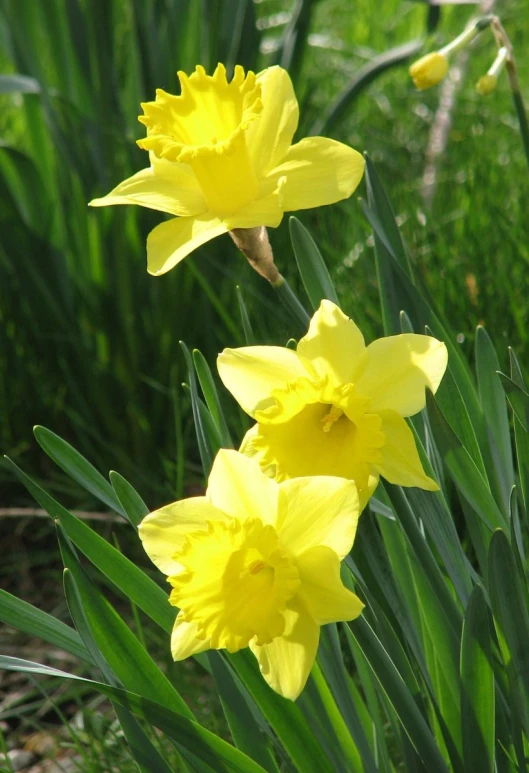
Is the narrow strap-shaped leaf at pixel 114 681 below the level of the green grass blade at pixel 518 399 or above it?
below

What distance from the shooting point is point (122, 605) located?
6.07 ft

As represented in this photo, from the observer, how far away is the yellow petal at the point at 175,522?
2.34 feet

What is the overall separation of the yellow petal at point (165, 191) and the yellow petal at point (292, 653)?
355mm

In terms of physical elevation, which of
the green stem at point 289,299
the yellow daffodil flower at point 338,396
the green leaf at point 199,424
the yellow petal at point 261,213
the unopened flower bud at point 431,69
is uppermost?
the unopened flower bud at point 431,69

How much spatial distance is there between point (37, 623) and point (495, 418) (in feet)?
1.73

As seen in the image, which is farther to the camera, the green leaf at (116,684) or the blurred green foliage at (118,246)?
the blurred green foliage at (118,246)

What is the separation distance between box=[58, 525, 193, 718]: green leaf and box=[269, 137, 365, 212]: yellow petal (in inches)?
13.8

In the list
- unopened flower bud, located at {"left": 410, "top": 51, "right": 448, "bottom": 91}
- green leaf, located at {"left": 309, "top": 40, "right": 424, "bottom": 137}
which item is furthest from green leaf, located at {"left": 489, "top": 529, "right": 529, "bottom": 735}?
green leaf, located at {"left": 309, "top": 40, "right": 424, "bottom": 137}

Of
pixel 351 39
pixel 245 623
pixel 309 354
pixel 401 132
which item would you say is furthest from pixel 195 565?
pixel 351 39

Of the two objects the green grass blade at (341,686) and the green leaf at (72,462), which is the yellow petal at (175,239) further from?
the green grass blade at (341,686)

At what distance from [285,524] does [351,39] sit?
3.06 meters

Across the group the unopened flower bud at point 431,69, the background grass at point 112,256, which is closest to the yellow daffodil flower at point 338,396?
the unopened flower bud at point 431,69

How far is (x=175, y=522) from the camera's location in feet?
2.35

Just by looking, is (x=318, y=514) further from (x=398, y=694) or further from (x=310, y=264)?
(x=310, y=264)
